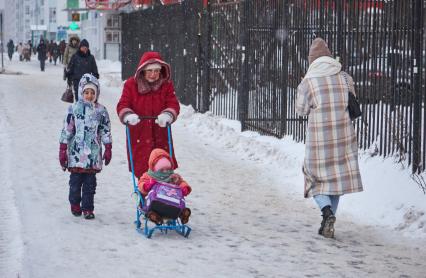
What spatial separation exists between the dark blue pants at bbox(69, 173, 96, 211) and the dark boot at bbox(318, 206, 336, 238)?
2288 millimetres

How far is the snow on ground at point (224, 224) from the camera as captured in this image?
6.92 meters

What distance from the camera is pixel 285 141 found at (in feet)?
44.7

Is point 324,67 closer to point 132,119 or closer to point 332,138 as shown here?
point 332,138

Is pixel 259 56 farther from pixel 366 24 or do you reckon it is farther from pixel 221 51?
pixel 366 24

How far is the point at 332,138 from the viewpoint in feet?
26.6

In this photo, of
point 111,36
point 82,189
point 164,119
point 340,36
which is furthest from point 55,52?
point 164,119

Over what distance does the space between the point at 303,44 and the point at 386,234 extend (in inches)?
213

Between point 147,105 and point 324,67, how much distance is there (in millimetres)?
1760

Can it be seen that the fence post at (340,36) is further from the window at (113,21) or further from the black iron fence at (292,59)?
the window at (113,21)

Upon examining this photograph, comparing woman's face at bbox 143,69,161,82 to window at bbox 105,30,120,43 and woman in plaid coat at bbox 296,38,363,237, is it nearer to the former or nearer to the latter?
woman in plaid coat at bbox 296,38,363,237

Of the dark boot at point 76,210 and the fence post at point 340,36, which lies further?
the fence post at point 340,36

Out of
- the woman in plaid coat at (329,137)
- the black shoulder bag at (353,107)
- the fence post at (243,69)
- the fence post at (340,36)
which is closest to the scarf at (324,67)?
the woman in plaid coat at (329,137)

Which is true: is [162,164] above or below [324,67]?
below

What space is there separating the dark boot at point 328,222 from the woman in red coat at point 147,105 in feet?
5.05
